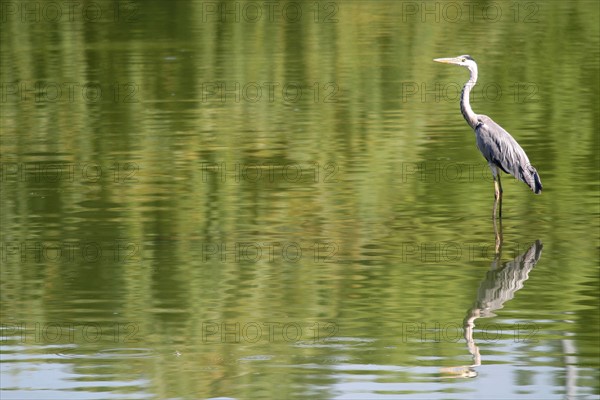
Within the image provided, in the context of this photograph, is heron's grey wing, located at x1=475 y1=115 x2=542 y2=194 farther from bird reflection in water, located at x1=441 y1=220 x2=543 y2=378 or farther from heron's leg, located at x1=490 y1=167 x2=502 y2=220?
bird reflection in water, located at x1=441 y1=220 x2=543 y2=378

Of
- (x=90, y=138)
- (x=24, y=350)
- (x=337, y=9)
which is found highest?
(x=337, y=9)

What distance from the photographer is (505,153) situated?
1543 centimetres

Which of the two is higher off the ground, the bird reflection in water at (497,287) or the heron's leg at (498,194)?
the heron's leg at (498,194)

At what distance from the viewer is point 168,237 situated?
569 inches

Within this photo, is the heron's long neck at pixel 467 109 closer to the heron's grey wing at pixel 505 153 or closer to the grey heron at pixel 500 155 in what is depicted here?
the grey heron at pixel 500 155

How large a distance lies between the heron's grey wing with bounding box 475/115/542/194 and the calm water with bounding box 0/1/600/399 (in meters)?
0.42

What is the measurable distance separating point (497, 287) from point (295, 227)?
291 cm

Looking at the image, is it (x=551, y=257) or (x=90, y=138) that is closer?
(x=551, y=257)

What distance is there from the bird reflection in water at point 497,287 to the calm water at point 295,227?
1.1 inches

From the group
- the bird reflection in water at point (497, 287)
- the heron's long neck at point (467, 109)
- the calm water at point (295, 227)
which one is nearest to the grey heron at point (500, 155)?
the heron's long neck at point (467, 109)

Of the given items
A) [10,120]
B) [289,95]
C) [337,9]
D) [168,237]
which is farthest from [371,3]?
[168,237]

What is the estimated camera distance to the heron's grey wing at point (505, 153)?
15059 millimetres

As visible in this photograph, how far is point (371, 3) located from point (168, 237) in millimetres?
23566

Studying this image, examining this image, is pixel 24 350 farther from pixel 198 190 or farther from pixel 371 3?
pixel 371 3
